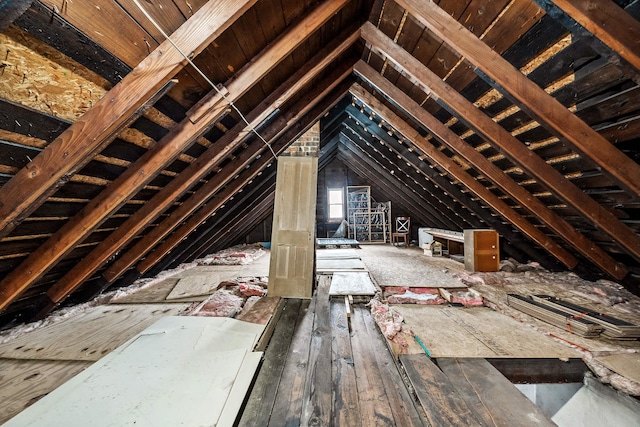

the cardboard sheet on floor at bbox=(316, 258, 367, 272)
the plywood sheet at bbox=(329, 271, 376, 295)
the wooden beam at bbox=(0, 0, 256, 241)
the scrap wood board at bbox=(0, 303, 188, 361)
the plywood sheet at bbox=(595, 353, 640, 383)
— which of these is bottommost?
the scrap wood board at bbox=(0, 303, 188, 361)

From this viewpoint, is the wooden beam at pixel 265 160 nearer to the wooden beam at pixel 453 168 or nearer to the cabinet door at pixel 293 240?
the wooden beam at pixel 453 168

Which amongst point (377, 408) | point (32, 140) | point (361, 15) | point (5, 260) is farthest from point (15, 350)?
point (361, 15)

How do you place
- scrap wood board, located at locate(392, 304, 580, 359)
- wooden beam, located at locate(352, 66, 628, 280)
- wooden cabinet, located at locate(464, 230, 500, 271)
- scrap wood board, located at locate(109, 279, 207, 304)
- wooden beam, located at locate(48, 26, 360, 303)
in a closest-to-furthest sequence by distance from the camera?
scrap wood board, located at locate(392, 304, 580, 359), wooden beam, located at locate(48, 26, 360, 303), wooden beam, located at locate(352, 66, 628, 280), scrap wood board, located at locate(109, 279, 207, 304), wooden cabinet, located at locate(464, 230, 500, 271)

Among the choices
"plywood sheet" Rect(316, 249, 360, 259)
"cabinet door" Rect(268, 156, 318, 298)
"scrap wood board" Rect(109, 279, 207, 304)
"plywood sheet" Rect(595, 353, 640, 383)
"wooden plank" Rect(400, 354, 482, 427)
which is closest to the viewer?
"wooden plank" Rect(400, 354, 482, 427)

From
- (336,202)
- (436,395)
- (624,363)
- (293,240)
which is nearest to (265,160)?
(293,240)

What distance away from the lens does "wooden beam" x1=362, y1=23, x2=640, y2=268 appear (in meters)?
2.02

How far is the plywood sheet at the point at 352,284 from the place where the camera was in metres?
2.88

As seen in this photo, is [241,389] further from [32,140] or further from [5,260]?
[5,260]

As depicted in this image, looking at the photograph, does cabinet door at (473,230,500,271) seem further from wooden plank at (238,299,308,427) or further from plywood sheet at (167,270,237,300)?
plywood sheet at (167,270,237,300)

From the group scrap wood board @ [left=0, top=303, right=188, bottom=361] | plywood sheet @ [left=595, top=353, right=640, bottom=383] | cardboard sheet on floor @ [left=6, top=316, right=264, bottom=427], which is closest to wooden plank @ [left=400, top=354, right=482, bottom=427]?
cardboard sheet on floor @ [left=6, top=316, right=264, bottom=427]

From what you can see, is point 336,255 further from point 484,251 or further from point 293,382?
point 293,382

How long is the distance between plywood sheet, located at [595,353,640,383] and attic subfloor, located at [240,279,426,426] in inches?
65.0

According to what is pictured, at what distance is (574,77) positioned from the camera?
4.93 ft

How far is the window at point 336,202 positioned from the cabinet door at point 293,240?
20.6ft
